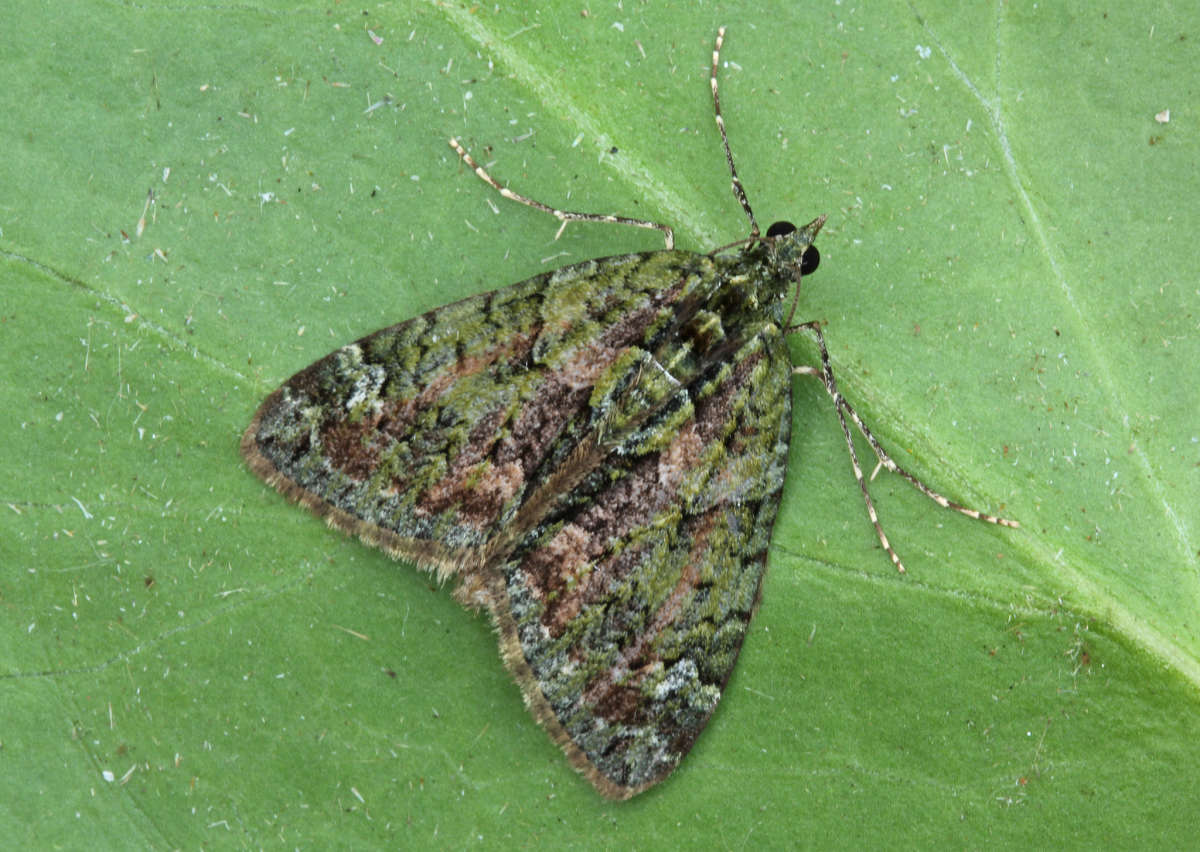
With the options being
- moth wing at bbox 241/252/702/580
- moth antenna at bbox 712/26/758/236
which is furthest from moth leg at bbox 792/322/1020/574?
moth wing at bbox 241/252/702/580

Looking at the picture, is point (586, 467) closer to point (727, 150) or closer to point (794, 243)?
point (794, 243)

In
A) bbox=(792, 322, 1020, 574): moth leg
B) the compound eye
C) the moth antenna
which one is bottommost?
bbox=(792, 322, 1020, 574): moth leg

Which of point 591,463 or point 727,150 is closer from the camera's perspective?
point 591,463

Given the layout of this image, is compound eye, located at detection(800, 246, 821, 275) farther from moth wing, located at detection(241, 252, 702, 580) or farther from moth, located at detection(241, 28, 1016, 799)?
moth wing, located at detection(241, 252, 702, 580)

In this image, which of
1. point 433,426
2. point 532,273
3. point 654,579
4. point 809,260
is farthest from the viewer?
point 532,273

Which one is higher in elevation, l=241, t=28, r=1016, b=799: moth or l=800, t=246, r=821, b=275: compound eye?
l=800, t=246, r=821, b=275: compound eye

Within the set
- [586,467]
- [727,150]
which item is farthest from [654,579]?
[727,150]

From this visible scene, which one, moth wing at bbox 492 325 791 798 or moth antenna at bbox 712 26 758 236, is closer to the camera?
moth wing at bbox 492 325 791 798

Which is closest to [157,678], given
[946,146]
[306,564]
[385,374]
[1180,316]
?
[306,564]
